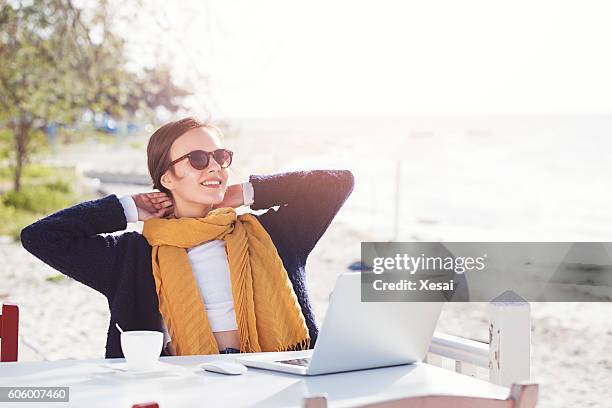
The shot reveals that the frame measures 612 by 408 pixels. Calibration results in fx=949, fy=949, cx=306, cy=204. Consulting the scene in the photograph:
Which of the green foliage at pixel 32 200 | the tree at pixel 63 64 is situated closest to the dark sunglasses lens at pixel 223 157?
the tree at pixel 63 64

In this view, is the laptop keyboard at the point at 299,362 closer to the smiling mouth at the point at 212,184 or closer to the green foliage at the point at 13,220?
the smiling mouth at the point at 212,184

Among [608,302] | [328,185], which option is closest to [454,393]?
[328,185]

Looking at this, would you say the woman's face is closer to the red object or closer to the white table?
the red object

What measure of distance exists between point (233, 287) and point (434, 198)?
26.8 m

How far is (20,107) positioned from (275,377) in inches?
396

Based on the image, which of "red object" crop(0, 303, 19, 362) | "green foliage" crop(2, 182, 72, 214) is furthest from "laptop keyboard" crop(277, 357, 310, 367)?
"green foliage" crop(2, 182, 72, 214)

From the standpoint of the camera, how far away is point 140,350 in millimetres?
1921

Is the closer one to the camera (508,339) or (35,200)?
(508,339)

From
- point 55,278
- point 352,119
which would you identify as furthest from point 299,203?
point 352,119

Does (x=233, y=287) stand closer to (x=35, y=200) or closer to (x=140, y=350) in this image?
(x=140, y=350)

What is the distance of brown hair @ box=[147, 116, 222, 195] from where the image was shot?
2707 millimetres

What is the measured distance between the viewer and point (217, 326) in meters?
2.57

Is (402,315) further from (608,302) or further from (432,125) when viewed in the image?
(432,125)

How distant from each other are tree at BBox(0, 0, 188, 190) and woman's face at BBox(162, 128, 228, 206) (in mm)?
4368
